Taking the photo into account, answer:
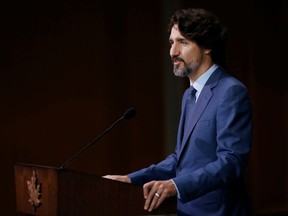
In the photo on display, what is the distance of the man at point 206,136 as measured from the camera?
1694 millimetres

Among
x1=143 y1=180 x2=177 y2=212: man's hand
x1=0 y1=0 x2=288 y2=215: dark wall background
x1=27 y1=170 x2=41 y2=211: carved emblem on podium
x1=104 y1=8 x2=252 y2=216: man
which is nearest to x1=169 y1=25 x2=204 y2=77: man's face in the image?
x1=104 y1=8 x2=252 y2=216: man

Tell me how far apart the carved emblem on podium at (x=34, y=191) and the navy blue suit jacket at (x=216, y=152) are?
1.29 feet

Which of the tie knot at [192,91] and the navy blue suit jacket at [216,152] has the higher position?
the tie knot at [192,91]

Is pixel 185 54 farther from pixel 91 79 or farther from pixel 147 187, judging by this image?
pixel 91 79

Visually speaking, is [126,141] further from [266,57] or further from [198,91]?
[198,91]

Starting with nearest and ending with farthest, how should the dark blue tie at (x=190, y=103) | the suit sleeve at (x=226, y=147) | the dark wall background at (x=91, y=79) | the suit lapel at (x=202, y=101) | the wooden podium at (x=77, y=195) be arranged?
the wooden podium at (x=77, y=195)
the suit sleeve at (x=226, y=147)
the suit lapel at (x=202, y=101)
the dark blue tie at (x=190, y=103)
the dark wall background at (x=91, y=79)

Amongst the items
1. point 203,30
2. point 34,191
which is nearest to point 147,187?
point 34,191

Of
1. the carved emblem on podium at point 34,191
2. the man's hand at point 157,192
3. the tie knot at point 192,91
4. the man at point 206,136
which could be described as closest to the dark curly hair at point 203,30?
the man at point 206,136

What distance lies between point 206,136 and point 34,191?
22.0 inches

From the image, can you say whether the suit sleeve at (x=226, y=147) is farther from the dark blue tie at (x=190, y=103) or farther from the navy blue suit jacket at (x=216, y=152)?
the dark blue tie at (x=190, y=103)

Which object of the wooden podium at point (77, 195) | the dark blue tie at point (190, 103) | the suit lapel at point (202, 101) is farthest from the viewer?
the dark blue tie at point (190, 103)

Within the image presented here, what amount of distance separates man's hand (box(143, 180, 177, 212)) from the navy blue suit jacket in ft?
0.09

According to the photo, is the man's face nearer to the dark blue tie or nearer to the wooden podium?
the dark blue tie

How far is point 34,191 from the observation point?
168 cm
